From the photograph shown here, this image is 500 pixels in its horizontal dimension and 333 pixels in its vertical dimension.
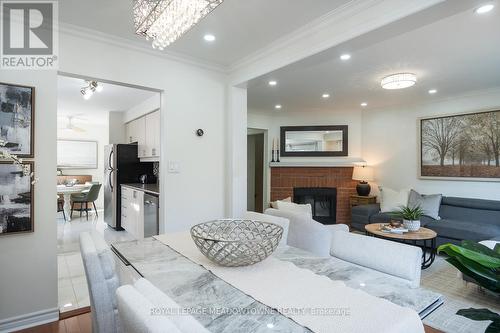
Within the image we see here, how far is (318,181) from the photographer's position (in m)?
5.87

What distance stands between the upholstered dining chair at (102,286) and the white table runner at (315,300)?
413 mm

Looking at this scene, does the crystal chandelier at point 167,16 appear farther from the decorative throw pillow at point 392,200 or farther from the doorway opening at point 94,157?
Result: the decorative throw pillow at point 392,200

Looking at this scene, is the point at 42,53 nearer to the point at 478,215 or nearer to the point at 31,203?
the point at 31,203

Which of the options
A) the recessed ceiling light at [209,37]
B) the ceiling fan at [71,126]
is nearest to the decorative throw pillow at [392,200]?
the recessed ceiling light at [209,37]

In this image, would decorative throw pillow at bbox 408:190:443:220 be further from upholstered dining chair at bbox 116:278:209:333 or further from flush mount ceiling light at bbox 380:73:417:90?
upholstered dining chair at bbox 116:278:209:333

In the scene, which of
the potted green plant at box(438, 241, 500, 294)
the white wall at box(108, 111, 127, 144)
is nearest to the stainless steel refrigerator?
the white wall at box(108, 111, 127, 144)

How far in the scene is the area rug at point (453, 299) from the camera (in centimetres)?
223

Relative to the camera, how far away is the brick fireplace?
577 cm

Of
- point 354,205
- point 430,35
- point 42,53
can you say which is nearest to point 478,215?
point 354,205

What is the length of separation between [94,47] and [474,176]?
538 centimetres

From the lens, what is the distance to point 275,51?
271 centimetres

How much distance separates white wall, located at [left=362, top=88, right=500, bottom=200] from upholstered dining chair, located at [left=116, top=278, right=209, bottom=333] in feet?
17.1

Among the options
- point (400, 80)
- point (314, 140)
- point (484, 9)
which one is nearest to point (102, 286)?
point (484, 9)

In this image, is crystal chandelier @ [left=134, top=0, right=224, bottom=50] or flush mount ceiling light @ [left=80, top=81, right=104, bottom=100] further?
flush mount ceiling light @ [left=80, top=81, right=104, bottom=100]
